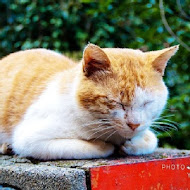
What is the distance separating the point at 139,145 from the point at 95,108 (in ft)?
1.29

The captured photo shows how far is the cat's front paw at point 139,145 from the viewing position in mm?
2039

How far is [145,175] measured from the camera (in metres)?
1.77

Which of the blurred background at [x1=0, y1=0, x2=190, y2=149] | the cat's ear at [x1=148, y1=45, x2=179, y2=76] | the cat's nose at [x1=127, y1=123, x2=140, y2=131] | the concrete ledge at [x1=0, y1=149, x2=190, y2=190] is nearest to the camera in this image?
the concrete ledge at [x1=0, y1=149, x2=190, y2=190]

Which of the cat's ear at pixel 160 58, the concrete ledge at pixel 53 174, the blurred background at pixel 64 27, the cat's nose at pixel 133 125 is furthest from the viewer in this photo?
the blurred background at pixel 64 27

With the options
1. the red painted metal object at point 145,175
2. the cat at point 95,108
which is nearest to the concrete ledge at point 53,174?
the red painted metal object at point 145,175

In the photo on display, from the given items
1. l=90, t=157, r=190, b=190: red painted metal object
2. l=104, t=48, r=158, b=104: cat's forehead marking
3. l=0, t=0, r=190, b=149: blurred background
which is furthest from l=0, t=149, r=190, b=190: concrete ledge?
l=0, t=0, r=190, b=149: blurred background

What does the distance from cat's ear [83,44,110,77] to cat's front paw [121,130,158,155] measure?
44 centimetres

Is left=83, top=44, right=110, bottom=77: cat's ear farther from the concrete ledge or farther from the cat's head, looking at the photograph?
the concrete ledge

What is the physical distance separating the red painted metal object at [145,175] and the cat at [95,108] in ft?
0.63

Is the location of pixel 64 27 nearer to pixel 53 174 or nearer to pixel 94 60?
pixel 94 60

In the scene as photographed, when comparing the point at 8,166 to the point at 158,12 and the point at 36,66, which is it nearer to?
the point at 36,66

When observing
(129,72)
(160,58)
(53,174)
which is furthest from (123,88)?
(53,174)

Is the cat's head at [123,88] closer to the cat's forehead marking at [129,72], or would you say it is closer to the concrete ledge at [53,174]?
the cat's forehead marking at [129,72]

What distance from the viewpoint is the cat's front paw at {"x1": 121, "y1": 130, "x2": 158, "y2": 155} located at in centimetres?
204
